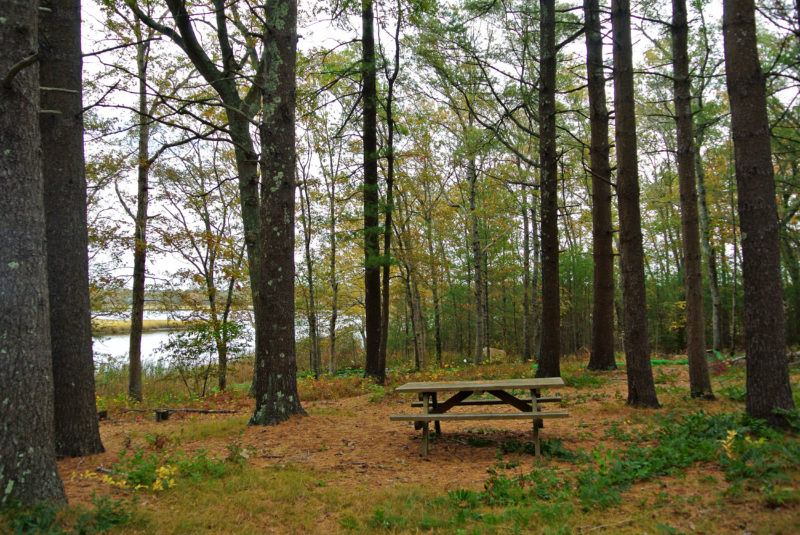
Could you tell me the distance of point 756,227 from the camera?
15.5 ft

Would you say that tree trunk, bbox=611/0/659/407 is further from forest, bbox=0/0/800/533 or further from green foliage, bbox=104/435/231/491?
green foliage, bbox=104/435/231/491

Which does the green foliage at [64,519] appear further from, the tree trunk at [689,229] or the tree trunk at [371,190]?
the tree trunk at [371,190]

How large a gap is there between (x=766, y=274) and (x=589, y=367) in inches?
273

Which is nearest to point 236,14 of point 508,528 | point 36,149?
point 36,149

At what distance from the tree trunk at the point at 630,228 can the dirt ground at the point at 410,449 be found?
19.6 inches

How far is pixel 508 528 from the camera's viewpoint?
3.16m

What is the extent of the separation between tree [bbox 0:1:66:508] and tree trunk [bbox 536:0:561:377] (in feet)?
26.2

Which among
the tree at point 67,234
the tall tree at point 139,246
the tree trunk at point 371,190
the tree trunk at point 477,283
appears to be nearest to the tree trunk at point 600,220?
the tree trunk at point 371,190

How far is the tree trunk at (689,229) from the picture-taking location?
700 centimetres

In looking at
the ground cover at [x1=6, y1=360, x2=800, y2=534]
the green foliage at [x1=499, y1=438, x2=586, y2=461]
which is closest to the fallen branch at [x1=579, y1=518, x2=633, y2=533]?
the ground cover at [x1=6, y1=360, x2=800, y2=534]

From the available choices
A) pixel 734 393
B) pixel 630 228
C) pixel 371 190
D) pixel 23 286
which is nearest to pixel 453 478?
pixel 23 286

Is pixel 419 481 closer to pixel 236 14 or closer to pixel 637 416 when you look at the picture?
pixel 637 416

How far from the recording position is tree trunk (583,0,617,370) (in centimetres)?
1015

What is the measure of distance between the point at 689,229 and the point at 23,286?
8.40 meters
